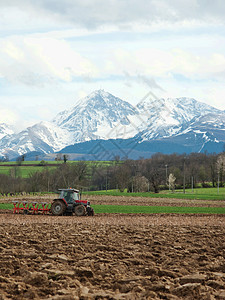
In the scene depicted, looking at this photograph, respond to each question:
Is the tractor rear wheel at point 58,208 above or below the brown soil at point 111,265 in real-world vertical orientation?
above

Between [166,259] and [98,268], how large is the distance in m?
3.13

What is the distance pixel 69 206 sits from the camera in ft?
130

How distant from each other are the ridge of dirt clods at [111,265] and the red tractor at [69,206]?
14.4 meters

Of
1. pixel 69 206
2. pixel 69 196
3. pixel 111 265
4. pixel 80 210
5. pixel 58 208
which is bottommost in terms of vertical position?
pixel 111 265

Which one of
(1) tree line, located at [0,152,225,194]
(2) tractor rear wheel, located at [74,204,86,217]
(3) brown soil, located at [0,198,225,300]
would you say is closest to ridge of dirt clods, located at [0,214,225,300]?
(3) brown soil, located at [0,198,225,300]

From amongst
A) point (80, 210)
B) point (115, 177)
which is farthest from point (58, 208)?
point (115, 177)

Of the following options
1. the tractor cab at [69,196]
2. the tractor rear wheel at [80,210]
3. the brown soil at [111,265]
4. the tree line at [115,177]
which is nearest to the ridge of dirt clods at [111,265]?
the brown soil at [111,265]

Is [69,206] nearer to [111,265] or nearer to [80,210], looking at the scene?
[80,210]

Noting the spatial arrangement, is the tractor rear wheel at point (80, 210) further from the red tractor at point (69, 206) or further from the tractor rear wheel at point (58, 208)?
the tractor rear wheel at point (58, 208)

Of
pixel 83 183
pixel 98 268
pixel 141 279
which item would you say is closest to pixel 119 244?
pixel 98 268

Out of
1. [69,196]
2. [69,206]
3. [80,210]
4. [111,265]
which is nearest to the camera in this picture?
[111,265]

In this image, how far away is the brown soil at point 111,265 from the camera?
1205cm

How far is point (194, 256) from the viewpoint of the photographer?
17.4 meters

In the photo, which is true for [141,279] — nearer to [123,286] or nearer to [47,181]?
[123,286]
